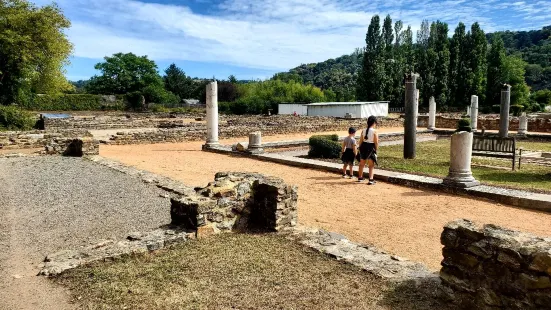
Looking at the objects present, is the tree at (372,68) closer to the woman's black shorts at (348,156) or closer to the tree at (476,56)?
the tree at (476,56)

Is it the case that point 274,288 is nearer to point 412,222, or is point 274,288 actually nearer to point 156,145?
point 412,222

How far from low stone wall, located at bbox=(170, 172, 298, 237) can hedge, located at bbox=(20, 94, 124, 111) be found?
5020 centimetres

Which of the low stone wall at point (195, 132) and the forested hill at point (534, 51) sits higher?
the forested hill at point (534, 51)

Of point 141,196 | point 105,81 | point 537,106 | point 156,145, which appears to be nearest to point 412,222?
point 141,196

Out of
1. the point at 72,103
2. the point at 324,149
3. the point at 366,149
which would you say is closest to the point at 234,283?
the point at 366,149

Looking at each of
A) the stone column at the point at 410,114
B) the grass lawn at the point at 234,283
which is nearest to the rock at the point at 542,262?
the grass lawn at the point at 234,283

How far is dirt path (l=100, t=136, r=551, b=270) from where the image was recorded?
5688 millimetres

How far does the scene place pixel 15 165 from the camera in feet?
38.8

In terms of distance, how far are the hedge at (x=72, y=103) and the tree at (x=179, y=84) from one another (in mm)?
22967

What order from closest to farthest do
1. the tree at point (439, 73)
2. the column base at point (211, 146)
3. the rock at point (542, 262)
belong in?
the rock at point (542, 262)
the column base at point (211, 146)
the tree at point (439, 73)

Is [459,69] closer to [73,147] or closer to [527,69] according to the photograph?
[73,147]

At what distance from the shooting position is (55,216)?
6523 mm

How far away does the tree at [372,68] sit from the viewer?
51.5 m

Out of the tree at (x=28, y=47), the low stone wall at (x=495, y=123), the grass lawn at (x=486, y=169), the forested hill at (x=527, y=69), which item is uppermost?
the forested hill at (x=527, y=69)
